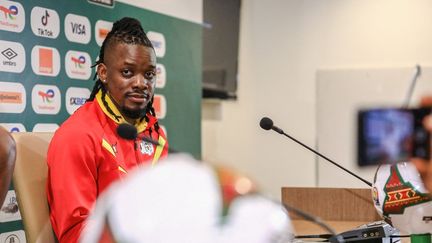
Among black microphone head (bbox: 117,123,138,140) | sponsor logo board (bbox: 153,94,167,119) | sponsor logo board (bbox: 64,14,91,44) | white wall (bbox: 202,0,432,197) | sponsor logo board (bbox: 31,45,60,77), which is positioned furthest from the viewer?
white wall (bbox: 202,0,432,197)

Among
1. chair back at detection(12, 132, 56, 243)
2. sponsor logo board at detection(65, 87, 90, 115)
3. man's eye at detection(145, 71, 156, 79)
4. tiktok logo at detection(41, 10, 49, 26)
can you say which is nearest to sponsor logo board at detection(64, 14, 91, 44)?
tiktok logo at detection(41, 10, 49, 26)

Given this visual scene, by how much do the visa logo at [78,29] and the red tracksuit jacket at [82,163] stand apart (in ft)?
3.66

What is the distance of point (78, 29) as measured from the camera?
2873mm

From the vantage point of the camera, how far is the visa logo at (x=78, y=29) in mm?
2845

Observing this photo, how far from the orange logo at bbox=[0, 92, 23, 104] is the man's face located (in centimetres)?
79

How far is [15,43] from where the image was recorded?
8.29ft

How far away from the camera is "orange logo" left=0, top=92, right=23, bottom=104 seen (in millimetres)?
2473

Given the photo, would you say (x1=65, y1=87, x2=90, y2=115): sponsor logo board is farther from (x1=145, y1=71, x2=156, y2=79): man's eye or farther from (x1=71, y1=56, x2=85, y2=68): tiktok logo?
(x1=145, y1=71, x2=156, y2=79): man's eye

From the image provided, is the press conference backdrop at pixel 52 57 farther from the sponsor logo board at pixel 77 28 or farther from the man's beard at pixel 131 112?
the man's beard at pixel 131 112

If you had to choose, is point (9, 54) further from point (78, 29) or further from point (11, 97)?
point (78, 29)

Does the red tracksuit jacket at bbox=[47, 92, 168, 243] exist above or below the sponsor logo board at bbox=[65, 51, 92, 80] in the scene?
below

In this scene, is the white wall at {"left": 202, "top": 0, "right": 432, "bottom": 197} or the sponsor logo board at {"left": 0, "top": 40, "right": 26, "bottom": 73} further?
the white wall at {"left": 202, "top": 0, "right": 432, "bottom": 197}

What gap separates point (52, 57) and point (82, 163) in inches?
50.2

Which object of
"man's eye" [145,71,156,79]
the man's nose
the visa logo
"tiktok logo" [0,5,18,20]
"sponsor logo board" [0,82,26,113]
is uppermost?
"tiktok logo" [0,5,18,20]
